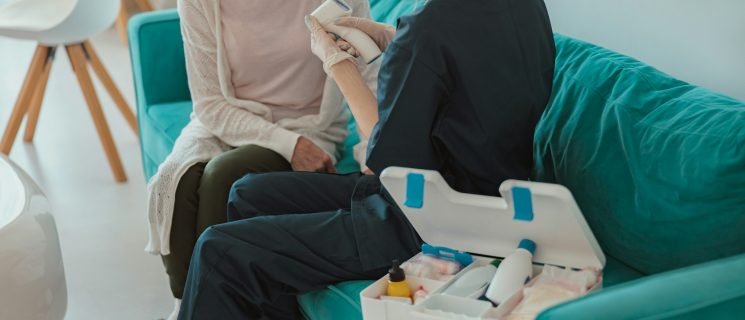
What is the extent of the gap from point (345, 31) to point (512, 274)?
0.71 m

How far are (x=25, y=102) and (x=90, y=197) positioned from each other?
1.80 feet

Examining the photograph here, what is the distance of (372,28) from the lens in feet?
6.61

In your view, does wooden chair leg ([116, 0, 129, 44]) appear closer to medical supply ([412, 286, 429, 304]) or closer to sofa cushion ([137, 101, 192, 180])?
sofa cushion ([137, 101, 192, 180])

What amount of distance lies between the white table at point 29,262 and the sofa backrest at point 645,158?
104cm

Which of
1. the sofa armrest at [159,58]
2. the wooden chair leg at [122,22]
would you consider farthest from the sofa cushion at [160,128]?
the wooden chair leg at [122,22]

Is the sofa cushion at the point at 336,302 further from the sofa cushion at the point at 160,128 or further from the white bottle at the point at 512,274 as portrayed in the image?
the sofa cushion at the point at 160,128

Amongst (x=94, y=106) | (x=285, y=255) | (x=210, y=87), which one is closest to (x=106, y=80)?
(x=94, y=106)

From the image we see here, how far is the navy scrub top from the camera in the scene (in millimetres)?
1635

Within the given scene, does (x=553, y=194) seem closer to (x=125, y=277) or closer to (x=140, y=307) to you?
(x=140, y=307)

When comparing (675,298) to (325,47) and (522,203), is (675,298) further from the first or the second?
(325,47)

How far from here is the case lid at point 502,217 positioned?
149 centimetres

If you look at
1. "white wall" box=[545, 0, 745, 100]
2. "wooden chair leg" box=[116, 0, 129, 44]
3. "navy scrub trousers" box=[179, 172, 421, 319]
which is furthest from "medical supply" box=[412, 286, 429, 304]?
"wooden chair leg" box=[116, 0, 129, 44]

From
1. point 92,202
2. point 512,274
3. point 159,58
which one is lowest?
point 92,202

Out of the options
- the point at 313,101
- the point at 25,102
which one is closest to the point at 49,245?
the point at 313,101
